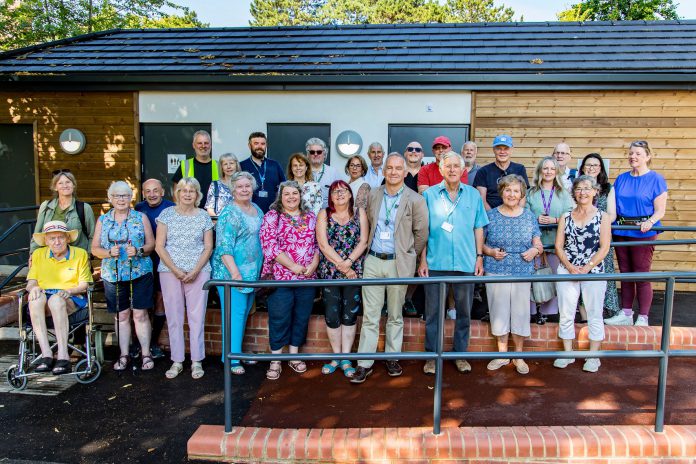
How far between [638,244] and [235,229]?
11.8ft

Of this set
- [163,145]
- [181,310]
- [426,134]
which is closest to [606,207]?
[426,134]

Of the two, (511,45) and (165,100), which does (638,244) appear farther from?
(165,100)

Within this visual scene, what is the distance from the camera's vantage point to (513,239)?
14.5 ft

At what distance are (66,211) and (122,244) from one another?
2.83 feet

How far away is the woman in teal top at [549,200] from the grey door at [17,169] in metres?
7.83

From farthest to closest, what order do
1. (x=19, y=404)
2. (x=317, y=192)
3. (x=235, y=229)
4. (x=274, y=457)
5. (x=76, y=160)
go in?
(x=76, y=160), (x=317, y=192), (x=235, y=229), (x=19, y=404), (x=274, y=457)

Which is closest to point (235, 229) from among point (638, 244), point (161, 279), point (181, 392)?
point (161, 279)

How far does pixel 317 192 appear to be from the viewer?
16.6ft

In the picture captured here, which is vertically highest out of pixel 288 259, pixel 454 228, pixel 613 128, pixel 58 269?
pixel 613 128

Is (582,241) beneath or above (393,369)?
above

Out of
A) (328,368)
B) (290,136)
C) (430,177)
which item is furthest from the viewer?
(290,136)

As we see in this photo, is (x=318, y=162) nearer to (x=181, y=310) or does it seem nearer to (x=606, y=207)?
(x=181, y=310)

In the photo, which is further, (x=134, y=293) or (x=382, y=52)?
(x=382, y=52)

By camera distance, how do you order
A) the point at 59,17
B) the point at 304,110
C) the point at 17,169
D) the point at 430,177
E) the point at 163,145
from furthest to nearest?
1. the point at 59,17
2. the point at 17,169
3. the point at 163,145
4. the point at 304,110
5. the point at 430,177
